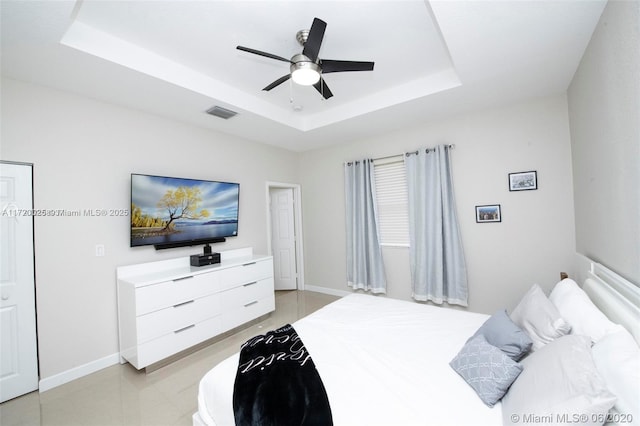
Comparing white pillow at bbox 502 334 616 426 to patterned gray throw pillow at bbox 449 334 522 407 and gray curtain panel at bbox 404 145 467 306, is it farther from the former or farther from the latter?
gray curtain panel at bbox 404 145 467 306

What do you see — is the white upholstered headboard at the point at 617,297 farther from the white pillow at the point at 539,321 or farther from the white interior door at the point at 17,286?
the white interior door at the point at 17,286

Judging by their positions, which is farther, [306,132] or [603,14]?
[306,132]

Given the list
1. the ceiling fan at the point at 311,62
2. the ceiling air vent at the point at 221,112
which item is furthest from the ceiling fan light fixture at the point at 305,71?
the ceiling air vent at the point at 221,112

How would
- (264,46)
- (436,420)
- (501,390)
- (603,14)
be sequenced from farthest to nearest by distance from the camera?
1. (264,46)
2. (603,14)
3. (501,390)
4. (436,420)

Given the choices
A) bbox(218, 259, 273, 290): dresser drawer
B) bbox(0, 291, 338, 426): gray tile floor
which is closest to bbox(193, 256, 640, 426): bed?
bbox(0, 291, 338, 426): gray tile floor

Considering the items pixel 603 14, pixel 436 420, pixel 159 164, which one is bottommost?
pixel 436 420

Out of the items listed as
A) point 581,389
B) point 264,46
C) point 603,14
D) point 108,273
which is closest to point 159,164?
point 108,273

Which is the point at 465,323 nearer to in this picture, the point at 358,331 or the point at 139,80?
the point at 358,331

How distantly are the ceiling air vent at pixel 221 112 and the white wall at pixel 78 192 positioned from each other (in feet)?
1.97

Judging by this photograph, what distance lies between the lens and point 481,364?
132 cm

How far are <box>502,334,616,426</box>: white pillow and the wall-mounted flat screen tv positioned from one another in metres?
3.28

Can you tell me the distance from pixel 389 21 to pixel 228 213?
2905 millimetres

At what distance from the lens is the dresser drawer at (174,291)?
245 cm

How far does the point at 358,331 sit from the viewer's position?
193 centimetres
